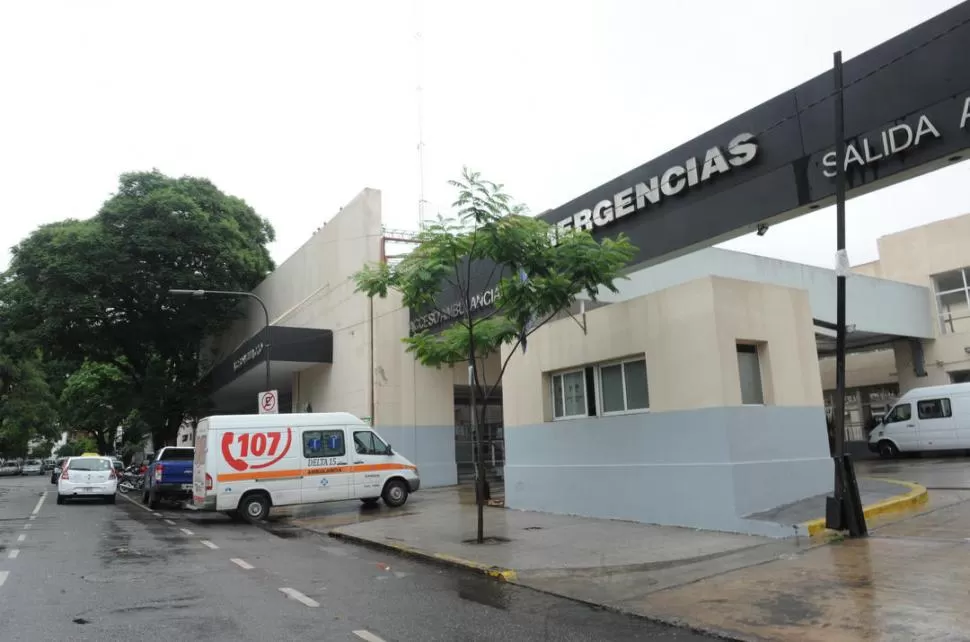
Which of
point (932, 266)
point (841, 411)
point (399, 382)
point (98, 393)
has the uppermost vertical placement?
point (932, 266)

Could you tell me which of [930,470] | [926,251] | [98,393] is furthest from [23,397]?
[926,251]

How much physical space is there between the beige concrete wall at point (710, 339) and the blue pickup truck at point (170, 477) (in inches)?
556

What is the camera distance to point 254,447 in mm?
16141

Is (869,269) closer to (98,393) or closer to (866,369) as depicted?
(866,369)

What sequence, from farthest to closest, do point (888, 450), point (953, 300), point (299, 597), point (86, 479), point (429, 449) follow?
point (953, 300) < point (888, 450) < point (429, 449) < point (86, 479) < point (299, 597)

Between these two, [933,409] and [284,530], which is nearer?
[284,530]

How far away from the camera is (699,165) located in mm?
12148

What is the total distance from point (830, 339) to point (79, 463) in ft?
81.6

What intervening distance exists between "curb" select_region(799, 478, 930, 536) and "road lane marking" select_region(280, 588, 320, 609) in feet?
22.4

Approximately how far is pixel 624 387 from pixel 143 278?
88.6ft

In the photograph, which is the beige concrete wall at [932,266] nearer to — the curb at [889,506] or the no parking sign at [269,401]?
the curb at [889,506]

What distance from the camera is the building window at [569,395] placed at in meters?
14.3

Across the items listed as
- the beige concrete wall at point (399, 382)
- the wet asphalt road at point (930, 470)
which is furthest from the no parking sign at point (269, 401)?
the wet asphalt road at point (930, 470)

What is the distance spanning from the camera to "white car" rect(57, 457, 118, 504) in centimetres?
2225
